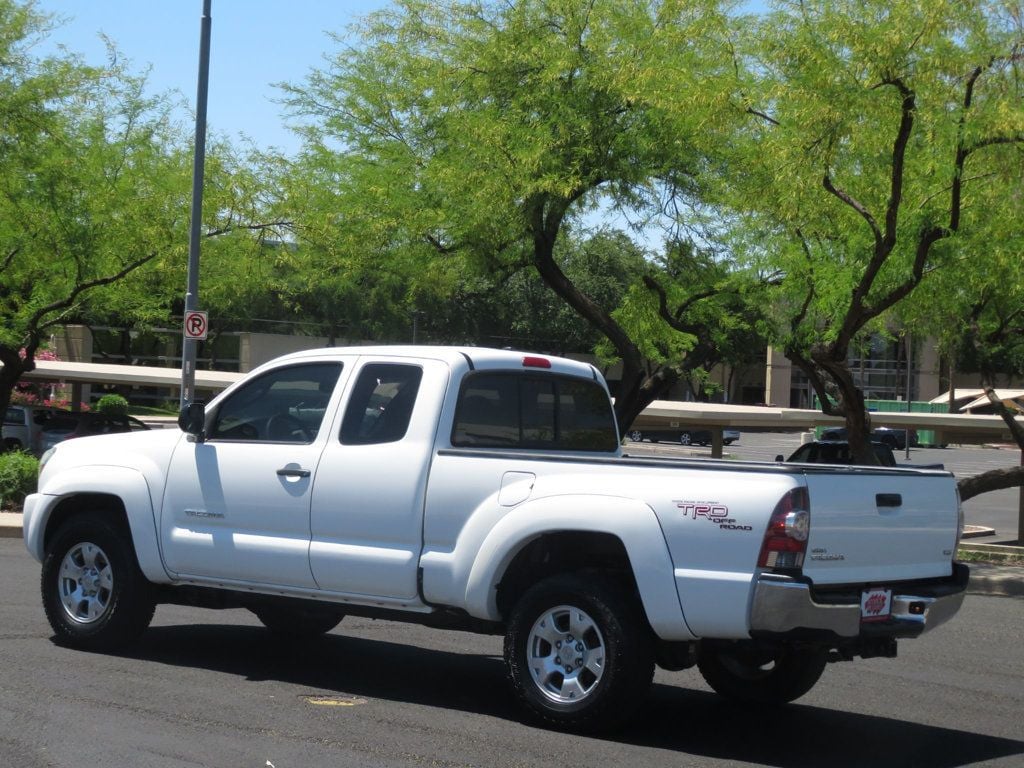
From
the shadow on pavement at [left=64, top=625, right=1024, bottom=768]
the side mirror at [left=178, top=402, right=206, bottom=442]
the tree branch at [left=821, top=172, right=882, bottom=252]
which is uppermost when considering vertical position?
the tree branch at [left=821, top=172, right=882, bottom=252]

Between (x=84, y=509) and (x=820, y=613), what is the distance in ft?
17.0

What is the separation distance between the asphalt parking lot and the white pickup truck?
1833 centimetres

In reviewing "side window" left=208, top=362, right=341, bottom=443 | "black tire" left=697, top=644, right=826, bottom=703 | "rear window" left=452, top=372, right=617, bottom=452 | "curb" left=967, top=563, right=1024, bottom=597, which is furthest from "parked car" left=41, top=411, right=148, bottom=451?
"black tire" left=697, top=644, right=826, bottom=703

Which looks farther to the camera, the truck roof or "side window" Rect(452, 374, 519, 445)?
the truck roof

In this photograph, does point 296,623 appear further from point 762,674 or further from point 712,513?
point 712,513

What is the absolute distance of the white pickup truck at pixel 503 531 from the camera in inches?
253

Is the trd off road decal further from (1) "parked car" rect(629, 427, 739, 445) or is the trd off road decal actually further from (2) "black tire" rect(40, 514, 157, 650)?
(1) "parked car" rect(629, 427, 739, 445)

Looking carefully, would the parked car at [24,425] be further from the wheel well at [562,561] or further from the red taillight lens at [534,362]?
the wheel well at [562,561]

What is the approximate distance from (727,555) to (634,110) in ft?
46.0

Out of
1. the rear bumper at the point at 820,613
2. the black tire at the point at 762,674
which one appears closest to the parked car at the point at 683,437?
the black tire at the point at 762,674

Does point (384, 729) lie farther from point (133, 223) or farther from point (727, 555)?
point (133, 223)

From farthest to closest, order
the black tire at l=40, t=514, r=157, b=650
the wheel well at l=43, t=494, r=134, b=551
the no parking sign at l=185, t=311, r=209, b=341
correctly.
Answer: the no parking sign at l=185, t=311, r=209, b=341, the wheel well at l=43, t=494, r=134, b=551, the black tire at l=40, t=514, r=157, b=650

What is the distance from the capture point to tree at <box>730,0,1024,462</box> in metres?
14.9

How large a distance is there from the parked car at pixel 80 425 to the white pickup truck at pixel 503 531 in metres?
18.1
